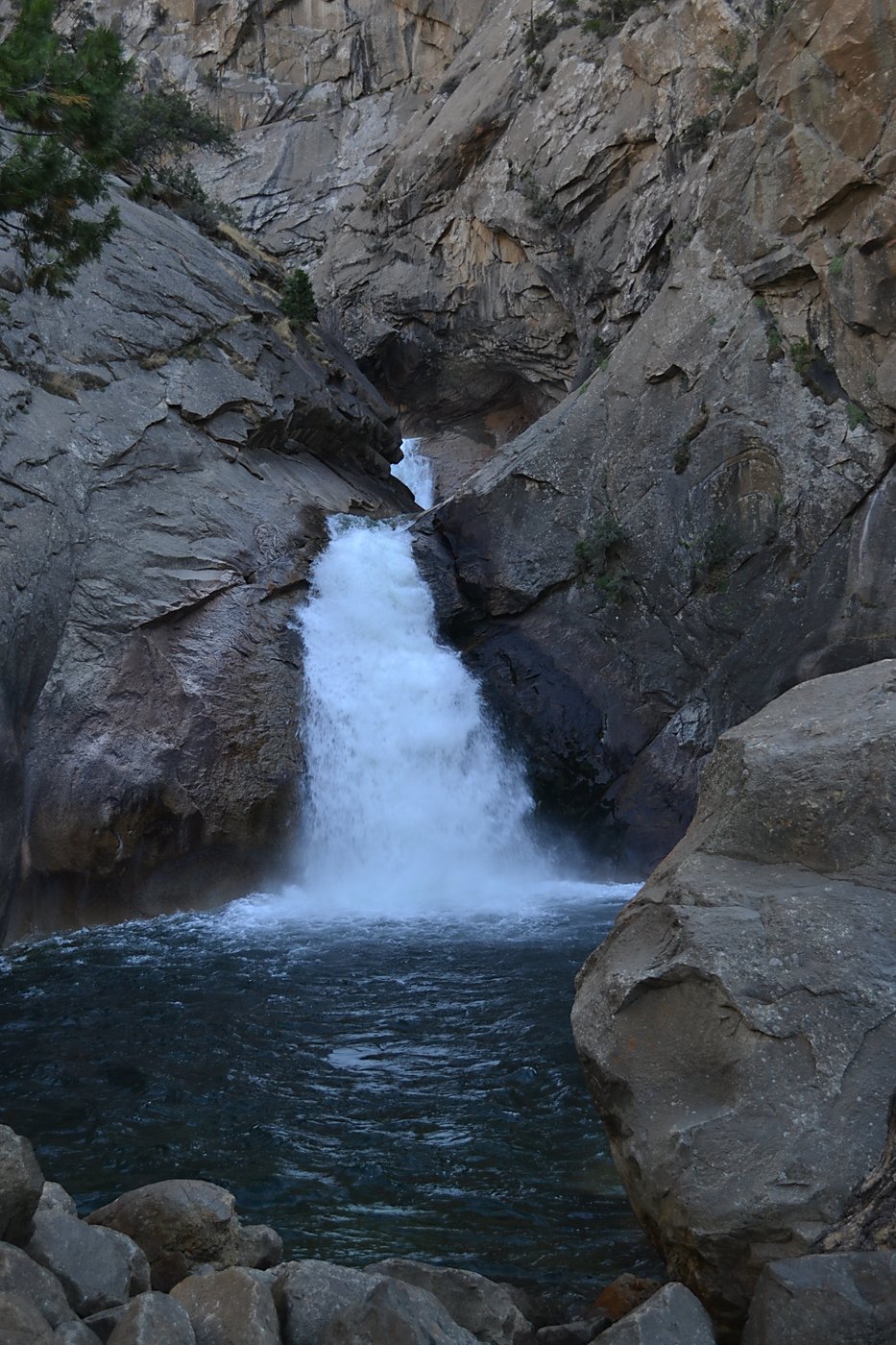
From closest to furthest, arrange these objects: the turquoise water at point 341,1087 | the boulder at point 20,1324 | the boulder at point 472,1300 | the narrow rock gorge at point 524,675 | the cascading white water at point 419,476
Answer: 1. the boulder at point 20,1324
2. the narrow rock gorge at point 524,675
3. the boulder at point 472,1300
4. the turquoise water at point 341,1087
5. the cascading white water at point 419,476

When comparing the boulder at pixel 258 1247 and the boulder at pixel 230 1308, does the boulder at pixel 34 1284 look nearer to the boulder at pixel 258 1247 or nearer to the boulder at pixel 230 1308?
the boulder at pixel 230 1308

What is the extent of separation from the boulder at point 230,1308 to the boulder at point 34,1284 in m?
0.43

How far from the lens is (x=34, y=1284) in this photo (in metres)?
4.20

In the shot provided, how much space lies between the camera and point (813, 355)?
17031mm

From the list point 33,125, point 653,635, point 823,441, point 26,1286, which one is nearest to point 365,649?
point 653,635

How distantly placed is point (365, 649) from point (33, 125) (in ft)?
32.5

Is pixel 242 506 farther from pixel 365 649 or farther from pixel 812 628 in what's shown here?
pixel 812 628

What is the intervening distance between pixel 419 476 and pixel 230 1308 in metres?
27.9

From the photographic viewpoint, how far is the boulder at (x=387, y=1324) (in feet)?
13.9

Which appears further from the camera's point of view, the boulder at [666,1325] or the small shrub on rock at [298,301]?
the small shrub on rock at [298,301]

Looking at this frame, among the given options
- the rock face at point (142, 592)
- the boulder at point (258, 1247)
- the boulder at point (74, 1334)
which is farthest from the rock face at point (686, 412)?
the boulder at point (74, 1334)

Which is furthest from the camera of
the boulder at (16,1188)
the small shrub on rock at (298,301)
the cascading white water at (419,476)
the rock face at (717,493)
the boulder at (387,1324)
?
the cascading white water at (419,476)

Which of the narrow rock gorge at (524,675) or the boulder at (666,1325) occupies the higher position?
the narrow rock gorge at (524,675)

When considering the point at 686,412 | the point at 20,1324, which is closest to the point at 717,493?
the point at 686,412
